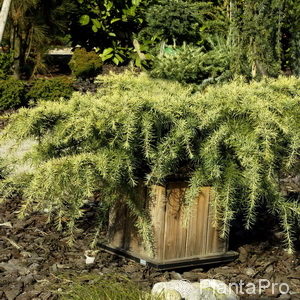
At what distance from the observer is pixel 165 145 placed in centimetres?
342

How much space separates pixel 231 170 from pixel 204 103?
379mm

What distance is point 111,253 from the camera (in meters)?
3.83

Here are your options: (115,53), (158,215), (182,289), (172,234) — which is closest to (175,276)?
(172,234)

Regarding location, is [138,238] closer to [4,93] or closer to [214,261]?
[214,261]

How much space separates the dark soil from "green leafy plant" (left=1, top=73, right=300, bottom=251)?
252mm

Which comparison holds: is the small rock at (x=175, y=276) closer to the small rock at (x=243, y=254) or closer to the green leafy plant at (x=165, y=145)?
the green leafy plant at (x=165, y=145)

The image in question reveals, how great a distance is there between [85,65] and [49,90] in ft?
6.08

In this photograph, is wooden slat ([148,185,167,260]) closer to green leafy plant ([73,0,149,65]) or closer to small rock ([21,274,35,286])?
small rock ([21,274,35,286])

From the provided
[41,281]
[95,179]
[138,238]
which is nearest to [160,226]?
[138,238]

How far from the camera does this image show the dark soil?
11.2 ft

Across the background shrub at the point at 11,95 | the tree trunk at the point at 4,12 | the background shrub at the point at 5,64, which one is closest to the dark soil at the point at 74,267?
the tree trunk at the point at 4,12

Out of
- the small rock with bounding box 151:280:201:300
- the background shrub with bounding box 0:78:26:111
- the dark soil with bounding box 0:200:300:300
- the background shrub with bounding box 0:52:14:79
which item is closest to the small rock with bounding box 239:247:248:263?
the dark soil with bounding box 0:200:300:300

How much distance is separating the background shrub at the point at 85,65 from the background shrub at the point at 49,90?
1.49 metres

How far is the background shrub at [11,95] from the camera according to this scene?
29.0 feet
